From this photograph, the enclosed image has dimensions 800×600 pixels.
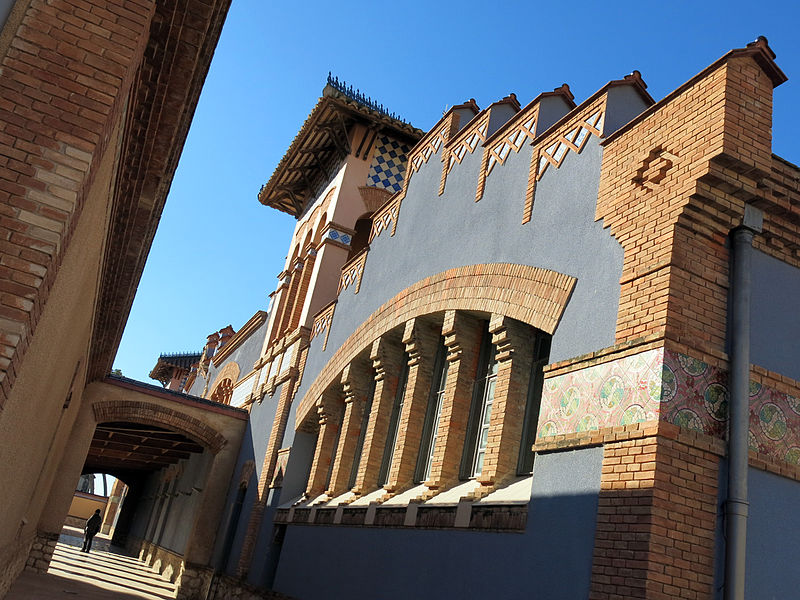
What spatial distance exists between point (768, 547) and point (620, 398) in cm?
153

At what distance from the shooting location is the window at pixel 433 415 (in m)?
9.73

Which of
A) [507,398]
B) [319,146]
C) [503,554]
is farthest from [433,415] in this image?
[319,146]

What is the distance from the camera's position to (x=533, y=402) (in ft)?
25.6

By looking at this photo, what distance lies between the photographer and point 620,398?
19.5 ft

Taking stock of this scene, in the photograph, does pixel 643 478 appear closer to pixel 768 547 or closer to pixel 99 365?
pixel 768 547

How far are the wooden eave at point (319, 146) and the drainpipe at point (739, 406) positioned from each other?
510 inches

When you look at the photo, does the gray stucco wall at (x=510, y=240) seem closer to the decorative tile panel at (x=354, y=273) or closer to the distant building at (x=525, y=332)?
the distant building at (x=525, y=332)

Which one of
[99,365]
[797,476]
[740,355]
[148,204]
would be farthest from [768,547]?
[99,365]

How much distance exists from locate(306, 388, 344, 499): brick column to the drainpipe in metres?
8.38

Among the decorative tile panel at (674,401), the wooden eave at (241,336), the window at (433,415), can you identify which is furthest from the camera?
the wooden eave at (241,336)

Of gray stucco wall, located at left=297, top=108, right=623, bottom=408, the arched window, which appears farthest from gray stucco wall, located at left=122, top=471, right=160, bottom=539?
gray stucco wall, located at left=297, top=108, right=623, bottom=408

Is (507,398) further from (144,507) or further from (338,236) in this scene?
(144,507)

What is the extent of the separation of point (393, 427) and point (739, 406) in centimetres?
614

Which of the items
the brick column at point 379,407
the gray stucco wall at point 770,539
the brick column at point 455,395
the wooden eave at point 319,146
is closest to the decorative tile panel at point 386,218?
the brick column at point 379,407
